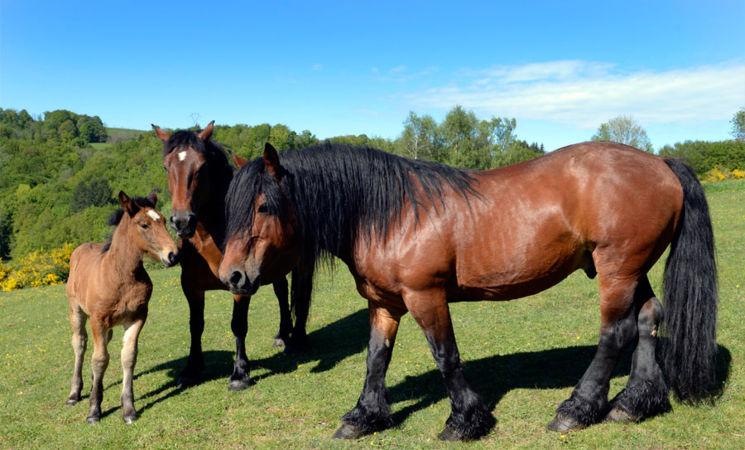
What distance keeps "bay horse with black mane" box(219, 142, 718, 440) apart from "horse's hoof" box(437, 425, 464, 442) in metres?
0.01

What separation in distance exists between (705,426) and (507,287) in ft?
5.89

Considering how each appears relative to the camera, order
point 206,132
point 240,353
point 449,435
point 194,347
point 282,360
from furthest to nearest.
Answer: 1. point 282,360
2. point 194,347
3. point 240,353
4. point 206,132
5. point 449,435

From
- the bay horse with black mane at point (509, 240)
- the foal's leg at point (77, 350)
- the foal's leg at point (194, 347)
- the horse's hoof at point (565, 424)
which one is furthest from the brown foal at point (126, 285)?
the horse's hoof at point (565, 424)

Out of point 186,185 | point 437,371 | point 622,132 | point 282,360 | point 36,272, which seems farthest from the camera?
point 622,132

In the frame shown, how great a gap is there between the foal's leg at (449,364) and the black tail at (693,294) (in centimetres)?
166

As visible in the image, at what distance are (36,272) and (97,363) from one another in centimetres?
2374

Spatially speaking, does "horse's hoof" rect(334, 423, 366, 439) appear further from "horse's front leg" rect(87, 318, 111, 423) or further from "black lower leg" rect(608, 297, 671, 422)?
"horse's front leg" rect(87, 318, 111, 423)

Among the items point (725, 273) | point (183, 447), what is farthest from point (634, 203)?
point (725, 273)

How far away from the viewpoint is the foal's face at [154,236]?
523 cm

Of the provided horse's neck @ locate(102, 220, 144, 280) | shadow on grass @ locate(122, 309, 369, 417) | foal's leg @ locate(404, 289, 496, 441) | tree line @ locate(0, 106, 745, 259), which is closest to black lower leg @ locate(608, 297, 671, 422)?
foal's leg @ locate(404, 289, 496, 441)

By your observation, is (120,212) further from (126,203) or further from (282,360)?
(282,360)

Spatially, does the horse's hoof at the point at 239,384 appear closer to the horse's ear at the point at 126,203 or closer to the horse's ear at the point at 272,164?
the horse's ear at the point at 126,203

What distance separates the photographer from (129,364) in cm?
550

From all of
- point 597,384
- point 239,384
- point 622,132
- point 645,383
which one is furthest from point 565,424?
point 622,132
